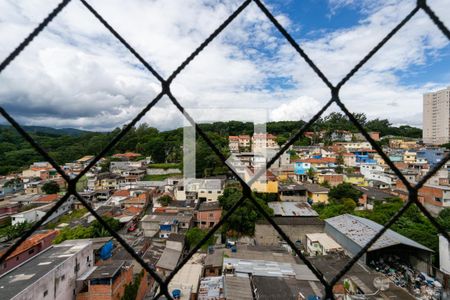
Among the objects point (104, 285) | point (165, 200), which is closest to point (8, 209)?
point (165, 200)

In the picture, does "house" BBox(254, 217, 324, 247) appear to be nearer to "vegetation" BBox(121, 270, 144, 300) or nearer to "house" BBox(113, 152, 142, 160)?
"vegetation" BBox(121, 270, 144, 300)

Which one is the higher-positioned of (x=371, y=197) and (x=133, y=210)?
(x=371, y=197)

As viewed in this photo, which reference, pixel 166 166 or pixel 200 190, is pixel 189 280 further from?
pixel 166 166

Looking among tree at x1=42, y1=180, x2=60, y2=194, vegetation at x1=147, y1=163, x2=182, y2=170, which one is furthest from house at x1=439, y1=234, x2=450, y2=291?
tree at x1=42, y1=180, x2=60, y2=194

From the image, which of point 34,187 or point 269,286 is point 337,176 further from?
point 34,187

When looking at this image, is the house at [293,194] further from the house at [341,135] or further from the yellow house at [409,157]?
the house at [341,135]

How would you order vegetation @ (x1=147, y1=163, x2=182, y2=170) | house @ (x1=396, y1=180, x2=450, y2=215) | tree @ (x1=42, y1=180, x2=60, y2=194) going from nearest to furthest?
house @ (x1=396, y1=180, x2=450, y2=215) → tree @ (x1=42, y1=180, x2=60, y2=194) → vegetation @ (x1=147, y1=163, x2=182, y2=170)

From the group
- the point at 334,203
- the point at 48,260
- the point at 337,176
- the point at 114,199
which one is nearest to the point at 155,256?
the point at 48,260

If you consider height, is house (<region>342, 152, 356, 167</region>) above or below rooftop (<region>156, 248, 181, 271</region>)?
above
